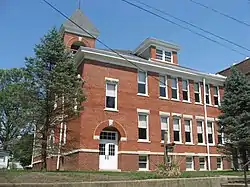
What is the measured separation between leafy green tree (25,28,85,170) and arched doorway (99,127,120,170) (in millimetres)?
4420

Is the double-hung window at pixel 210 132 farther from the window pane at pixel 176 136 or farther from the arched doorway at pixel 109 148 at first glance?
the arched doorway at pixel 109 148

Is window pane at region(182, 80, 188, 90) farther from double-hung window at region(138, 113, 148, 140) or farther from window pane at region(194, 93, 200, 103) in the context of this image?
double-hung window at region(138, 113, 148, 140)

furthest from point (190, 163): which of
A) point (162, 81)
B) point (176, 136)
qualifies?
point (162, 81)

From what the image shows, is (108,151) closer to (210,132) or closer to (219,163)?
(210,132)

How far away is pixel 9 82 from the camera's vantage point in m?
42.7

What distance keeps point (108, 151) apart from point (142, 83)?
6.44m

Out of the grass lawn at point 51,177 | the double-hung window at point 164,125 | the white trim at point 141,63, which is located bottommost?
the grass lawn at point 51,177

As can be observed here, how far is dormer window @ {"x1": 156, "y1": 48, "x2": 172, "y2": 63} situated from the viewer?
28.5 meters

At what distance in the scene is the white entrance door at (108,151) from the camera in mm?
21016

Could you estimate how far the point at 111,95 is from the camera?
22.4 meters

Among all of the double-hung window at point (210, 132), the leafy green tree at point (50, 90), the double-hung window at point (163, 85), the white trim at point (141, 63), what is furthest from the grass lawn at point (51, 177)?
the double-hung window at point (210, 132)

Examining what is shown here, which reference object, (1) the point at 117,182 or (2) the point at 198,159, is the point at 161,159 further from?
(1) the point at 117,182

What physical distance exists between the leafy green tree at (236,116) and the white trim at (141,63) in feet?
11.9

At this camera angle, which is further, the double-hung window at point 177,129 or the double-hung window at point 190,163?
the double-hung window at point 177,129
